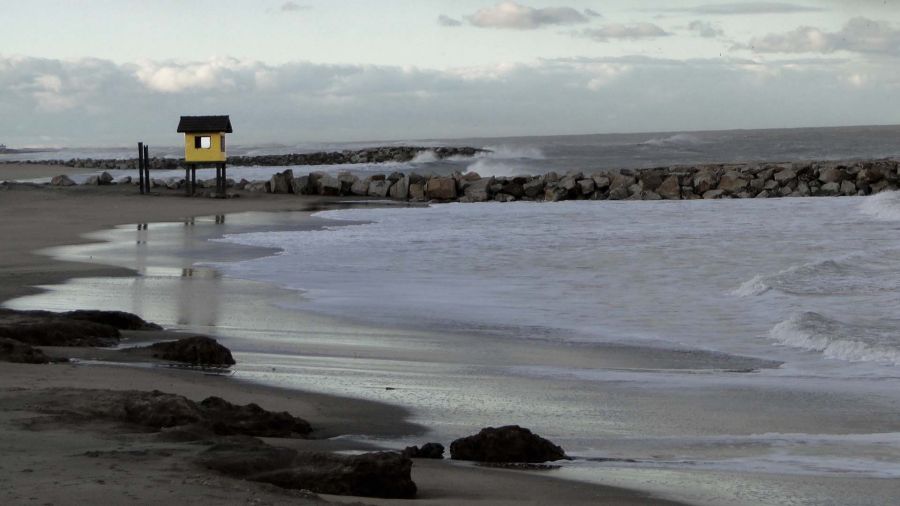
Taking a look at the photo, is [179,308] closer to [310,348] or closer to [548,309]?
[310,348]

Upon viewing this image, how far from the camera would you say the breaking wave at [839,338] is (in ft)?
27.9

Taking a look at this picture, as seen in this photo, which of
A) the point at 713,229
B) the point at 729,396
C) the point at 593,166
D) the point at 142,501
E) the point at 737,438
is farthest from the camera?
the point at 593,166

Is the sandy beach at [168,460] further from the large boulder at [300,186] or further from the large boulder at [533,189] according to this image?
the large boulder at [300,186]

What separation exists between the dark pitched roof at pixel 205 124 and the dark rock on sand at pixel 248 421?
107 feet

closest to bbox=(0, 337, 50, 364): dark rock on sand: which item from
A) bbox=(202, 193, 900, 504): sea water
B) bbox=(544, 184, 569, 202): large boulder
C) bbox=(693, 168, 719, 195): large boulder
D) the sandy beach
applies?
the sandy beach

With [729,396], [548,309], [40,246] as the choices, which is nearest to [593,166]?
[40,246]

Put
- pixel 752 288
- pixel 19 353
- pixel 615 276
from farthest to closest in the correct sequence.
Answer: pixel 615 276
pixel 752 288
pixel 19 353

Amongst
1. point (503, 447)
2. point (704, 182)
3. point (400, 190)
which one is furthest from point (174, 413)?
point (400, 190)

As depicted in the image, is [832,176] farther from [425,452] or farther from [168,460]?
[168,460]

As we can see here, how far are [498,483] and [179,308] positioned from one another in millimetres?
6956

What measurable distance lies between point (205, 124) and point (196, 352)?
30923mm

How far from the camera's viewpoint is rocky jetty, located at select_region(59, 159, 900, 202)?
3294 centimetres

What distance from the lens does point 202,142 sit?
122 feet

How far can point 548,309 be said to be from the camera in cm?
1131
